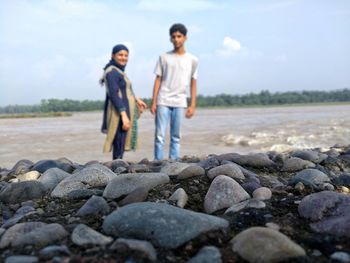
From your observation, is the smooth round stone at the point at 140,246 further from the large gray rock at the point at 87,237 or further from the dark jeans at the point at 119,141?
the dark jeans at the point at 119,141

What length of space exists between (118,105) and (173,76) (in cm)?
81

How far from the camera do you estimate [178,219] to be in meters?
1.96

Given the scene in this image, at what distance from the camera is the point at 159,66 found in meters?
5.76

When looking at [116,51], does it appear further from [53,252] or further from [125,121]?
[53,252]

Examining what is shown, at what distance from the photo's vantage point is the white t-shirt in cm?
572

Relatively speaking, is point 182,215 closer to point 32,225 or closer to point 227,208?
point 227,208

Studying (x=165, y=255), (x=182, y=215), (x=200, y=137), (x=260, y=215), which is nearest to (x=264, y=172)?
(x=260, y=215)

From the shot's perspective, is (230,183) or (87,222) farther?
(230,183)

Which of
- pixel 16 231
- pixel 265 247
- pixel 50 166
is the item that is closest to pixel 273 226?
pixel 265 247

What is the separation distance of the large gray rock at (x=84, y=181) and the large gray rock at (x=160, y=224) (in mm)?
859

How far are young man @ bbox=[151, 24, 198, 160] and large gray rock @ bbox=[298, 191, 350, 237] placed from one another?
3.64 meters

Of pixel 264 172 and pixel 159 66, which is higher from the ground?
pixel 159 66

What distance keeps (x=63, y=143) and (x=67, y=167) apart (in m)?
6.66

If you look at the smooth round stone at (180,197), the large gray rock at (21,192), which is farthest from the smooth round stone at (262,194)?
the large gray rock at (21,192)
